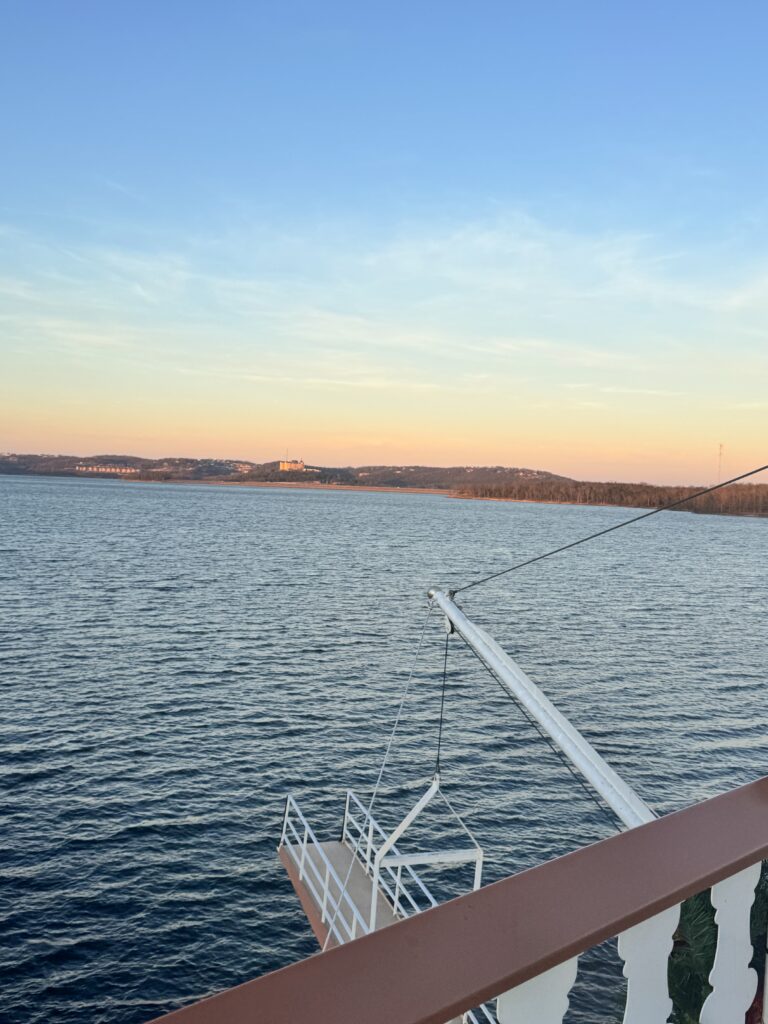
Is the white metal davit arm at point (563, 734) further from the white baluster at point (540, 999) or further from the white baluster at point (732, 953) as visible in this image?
the white baluster at point (540, 999)

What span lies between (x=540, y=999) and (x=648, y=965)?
1.22 feet

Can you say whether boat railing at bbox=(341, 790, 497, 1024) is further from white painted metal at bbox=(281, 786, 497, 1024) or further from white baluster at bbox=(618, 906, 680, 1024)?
white baluster at bbox=(618, 906, 680, 1024)

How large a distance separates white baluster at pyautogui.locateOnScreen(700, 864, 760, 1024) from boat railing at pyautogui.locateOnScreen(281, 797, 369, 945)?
12768 mm

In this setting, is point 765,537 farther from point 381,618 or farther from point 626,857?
point 626,857

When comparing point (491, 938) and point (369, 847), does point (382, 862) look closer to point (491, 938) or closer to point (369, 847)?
point (369, 847)

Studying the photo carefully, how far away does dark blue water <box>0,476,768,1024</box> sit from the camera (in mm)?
16891

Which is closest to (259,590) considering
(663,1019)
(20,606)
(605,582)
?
(20,606)

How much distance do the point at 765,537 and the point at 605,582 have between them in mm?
82927

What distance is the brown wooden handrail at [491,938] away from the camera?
3.62ft

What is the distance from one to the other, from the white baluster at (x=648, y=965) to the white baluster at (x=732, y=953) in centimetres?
27

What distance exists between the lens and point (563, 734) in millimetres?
14375

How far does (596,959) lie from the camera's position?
49.9 feet

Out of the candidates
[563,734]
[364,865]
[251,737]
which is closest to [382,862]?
[364,865]

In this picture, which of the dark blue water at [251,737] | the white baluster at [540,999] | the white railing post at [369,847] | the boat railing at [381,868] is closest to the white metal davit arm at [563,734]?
the dark blue water at [251,737]
